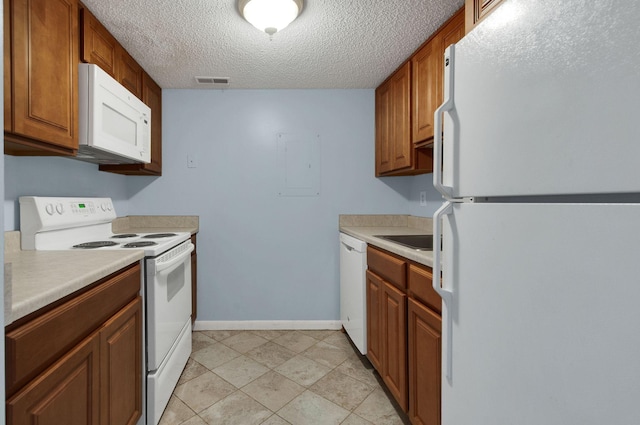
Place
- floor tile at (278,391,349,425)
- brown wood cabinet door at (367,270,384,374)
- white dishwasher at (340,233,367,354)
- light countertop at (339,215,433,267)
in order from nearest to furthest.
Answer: floor tile at (278,391,349,425) → brown wood cabinet door at (367,270,384,374) → white dishwasher at (340,233,367,354) → light countertop at (339,215,433,267)

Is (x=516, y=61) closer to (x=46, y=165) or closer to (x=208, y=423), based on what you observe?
(x=208, y=423)

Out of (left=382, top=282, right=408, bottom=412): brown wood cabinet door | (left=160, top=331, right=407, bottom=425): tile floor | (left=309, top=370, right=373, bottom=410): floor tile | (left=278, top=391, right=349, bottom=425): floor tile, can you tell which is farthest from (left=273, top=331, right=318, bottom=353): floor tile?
(left=382, top=282, right=408, bottom=412): brown wood cabinet door

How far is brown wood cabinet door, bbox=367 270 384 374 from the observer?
1822 mm

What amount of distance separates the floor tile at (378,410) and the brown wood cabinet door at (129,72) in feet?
7.82

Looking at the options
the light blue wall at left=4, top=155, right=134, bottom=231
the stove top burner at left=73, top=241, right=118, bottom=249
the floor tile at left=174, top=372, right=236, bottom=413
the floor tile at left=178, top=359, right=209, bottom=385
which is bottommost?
the floor tile at left=174, top=372, right=236, bottom=413

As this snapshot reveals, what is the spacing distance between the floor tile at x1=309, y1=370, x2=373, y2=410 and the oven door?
885 millimetres

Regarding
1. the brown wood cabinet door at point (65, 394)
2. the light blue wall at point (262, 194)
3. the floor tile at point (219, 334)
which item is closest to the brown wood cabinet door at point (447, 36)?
the light blue wall at point (262, 194)

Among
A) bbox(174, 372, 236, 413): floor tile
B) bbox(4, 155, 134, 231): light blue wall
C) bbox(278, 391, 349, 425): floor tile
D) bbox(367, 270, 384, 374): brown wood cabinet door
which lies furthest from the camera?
bbox(367, 270, 384, 374): brown wood cabinet door

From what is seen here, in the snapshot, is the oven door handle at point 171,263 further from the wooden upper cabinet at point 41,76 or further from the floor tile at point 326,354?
the floor tile at point 326,354

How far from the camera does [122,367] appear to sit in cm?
126

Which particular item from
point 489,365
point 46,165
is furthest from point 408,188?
point 46,165

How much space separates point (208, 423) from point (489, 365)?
144cm

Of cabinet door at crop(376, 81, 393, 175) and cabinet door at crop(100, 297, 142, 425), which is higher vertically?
cabinet door at crop(376, 81, 393, 175)

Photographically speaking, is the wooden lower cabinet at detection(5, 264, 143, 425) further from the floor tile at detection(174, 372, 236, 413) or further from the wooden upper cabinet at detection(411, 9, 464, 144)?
the wooden upper cabinet at detection(411, 9, 464, 144)
